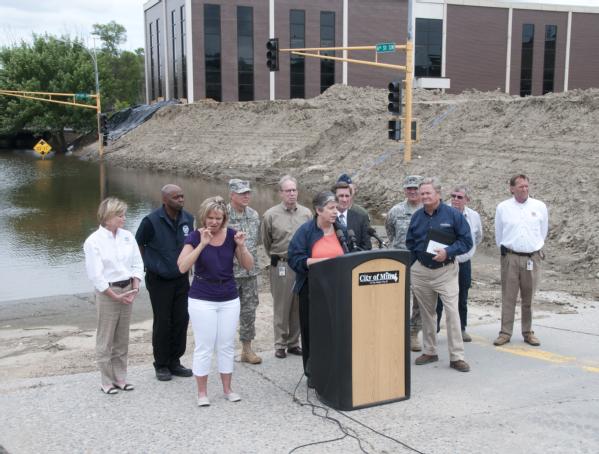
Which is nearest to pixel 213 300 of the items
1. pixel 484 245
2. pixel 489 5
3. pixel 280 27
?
pixel 484 245

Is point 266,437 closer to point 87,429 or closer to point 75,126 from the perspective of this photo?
point 87,429

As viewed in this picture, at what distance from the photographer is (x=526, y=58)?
227 feet

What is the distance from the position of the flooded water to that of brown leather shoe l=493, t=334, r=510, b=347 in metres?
7.90

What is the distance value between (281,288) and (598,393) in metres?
3.15

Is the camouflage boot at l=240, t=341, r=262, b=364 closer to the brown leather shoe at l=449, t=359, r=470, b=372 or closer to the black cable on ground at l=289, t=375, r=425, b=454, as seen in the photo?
the black cable on ground at l=289, t=375, r=425, b=454

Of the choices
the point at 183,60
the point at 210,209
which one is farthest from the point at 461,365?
the point at 183,60

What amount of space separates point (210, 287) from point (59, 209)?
2050cm

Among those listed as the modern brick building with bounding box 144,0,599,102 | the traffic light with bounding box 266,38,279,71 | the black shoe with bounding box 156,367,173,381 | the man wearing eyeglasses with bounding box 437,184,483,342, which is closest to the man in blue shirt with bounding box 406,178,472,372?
the man wearing eyeglasses with bounding box 437,184,483,342

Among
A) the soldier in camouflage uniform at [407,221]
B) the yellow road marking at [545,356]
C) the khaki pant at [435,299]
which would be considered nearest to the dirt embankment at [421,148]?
the yellow road marking at [545,356]

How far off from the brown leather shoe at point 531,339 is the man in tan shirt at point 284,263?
8.34ft

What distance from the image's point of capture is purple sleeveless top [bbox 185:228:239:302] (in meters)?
5.55

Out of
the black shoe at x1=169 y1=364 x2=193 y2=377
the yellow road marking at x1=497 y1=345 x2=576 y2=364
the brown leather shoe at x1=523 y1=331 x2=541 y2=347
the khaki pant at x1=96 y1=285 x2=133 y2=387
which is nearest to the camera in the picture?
the khaki pant at x1=96 y1=285 x2=133 y2=387

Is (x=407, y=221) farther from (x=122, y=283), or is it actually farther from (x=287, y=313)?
(x=122, y=283)

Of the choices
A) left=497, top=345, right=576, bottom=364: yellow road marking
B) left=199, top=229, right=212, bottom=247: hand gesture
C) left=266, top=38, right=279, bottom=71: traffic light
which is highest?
left=266, top=38, right=279, bottom=71: traffic light
